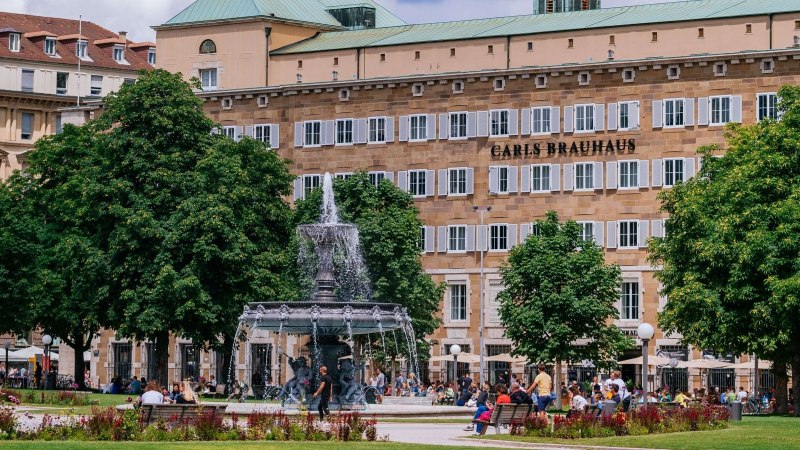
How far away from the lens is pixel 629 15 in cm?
11725

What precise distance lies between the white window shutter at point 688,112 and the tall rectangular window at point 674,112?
12 centimetres

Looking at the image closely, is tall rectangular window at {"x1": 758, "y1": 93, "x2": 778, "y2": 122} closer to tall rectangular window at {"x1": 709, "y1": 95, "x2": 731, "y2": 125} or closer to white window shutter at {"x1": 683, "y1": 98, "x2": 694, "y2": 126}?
tall rectangular window at {"x1": 709, "y1": 95, "x2": 731, "y2": 125}

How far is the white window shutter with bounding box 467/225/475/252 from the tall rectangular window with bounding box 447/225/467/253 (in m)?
0.24

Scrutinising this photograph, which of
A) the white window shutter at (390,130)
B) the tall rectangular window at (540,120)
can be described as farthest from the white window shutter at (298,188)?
the tall rectangular window at (540,120)

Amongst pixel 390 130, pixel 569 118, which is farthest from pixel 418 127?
pixel 569 118

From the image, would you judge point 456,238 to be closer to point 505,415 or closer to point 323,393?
point 323,393

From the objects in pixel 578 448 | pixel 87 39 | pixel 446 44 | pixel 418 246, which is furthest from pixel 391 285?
pixel 87 39

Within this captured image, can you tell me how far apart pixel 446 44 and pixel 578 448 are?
74017 millimetres

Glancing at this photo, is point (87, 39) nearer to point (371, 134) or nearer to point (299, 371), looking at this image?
point (371, 134)

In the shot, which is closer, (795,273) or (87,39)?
(795,273)

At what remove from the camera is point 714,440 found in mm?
53594

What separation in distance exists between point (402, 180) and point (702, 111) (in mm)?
19076

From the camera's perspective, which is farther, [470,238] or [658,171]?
[470,238]

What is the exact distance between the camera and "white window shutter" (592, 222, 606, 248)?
112312mm
